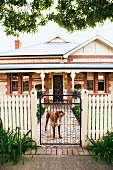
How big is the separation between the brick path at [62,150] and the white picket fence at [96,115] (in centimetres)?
28

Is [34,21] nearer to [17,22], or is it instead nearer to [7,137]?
[17,22]

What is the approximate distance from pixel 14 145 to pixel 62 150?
1.16 metres

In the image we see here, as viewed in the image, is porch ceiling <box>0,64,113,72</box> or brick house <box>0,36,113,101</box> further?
brick house <box>0,36,113,101</box>

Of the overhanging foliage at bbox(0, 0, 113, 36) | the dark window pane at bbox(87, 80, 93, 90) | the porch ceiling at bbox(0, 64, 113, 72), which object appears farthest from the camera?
the dark window pane at bbox(87, 80, 93, 90)

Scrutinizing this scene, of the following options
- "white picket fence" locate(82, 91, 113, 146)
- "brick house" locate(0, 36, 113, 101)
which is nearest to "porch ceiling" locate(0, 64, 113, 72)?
"brick house" locate(0, 36, 113, 101)

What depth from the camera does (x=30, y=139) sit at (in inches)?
175

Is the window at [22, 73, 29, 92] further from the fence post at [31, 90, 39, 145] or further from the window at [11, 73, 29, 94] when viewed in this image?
the fence post at [31, 90, 39, 145]

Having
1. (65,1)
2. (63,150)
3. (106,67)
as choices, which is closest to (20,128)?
(63,150)

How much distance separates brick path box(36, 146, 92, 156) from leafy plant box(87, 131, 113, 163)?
0.19m

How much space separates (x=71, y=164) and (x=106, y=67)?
1076 cm

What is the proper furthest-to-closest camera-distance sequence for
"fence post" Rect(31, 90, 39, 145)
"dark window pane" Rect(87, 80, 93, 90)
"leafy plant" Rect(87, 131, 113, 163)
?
"dark window pane" Rect(87, 80, 93, 90) → "fence post" Rect(31, 90, 39, 145) → "leafy plant" Rect(87, 131, 113, 163)

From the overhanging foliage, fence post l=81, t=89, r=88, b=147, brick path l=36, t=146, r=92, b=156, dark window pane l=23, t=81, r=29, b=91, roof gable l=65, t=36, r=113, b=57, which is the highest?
roof gable l=65, t=36, r=113, b=57

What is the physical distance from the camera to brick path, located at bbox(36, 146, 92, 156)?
4160mm

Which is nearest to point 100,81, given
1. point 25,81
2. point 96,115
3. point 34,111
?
point 25,81
